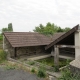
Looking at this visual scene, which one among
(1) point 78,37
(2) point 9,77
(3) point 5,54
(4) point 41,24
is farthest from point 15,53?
(4) point 41,24

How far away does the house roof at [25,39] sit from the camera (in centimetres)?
1707

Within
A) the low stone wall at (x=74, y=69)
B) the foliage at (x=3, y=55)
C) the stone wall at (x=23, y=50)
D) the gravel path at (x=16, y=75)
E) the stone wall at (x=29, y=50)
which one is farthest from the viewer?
the stone wall at (x=29, y=50)

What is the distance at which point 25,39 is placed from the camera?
1856 centimetres

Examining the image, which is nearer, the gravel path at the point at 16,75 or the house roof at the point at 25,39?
the gravel path at the point at 16,75

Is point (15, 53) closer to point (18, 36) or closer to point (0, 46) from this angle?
point (18, 36)

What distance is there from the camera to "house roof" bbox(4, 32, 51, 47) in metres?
17.1

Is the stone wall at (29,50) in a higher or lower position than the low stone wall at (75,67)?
higher

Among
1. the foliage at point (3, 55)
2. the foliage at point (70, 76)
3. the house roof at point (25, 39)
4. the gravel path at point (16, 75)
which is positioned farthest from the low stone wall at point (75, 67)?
the foliage at point (3, 55)

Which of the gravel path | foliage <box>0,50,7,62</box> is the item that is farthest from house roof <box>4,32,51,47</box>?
the gravel path

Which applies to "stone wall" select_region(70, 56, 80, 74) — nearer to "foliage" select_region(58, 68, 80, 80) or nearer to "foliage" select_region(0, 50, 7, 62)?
"foliage" select_region(58, 68, 80, 80)

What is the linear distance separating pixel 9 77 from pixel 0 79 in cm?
74

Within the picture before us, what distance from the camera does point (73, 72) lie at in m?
9.55

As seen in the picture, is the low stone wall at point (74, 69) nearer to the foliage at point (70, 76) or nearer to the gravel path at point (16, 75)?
the foliage at point (70, 76)

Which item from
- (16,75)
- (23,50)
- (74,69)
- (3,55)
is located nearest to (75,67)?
(74,69)
